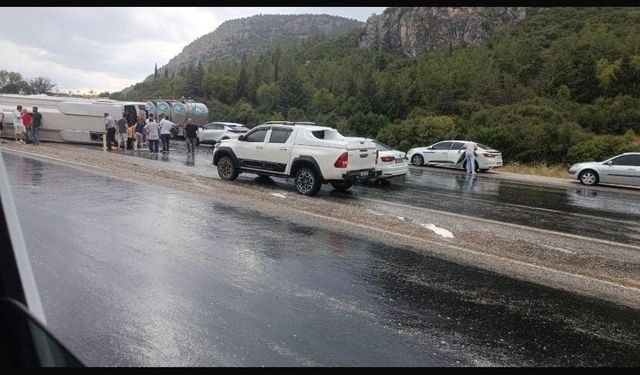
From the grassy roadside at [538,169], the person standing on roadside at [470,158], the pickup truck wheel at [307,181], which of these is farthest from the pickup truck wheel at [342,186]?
the grassy roadside at [538,169]

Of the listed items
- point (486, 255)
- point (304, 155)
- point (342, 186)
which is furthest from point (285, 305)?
point (342, 186)

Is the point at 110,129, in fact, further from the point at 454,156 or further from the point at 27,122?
the point at 454,156

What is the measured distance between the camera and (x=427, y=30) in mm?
117750

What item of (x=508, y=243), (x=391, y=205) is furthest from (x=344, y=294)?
(x=391, y=205)

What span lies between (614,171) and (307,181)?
15128mm

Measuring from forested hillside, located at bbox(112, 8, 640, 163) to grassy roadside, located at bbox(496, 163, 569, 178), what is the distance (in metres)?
1.52

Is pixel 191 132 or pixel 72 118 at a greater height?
pixel 72 118

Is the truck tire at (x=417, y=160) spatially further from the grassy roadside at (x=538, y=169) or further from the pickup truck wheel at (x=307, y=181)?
the pickup truck wheel at (x=307, y=181)

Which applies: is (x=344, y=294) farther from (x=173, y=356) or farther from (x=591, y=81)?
(x=591, y=81)

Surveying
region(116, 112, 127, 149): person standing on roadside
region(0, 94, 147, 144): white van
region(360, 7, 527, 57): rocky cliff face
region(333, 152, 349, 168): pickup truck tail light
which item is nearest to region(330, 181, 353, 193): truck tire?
region(333, 152, 349, 168): pickup truck tail light

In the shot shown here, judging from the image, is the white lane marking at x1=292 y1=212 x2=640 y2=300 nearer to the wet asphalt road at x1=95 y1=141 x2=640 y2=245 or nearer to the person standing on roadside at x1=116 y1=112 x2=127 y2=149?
the wet asphalt road at x1=95 y1=141 x2=640 y2=245

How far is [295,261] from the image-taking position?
729cm

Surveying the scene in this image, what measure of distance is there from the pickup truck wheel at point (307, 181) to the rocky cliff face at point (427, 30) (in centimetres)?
10590

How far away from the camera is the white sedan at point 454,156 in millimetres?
25172
